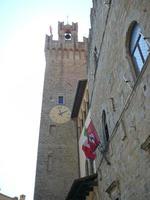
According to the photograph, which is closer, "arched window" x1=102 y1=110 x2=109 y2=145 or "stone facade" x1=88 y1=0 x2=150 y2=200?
"stone facade" x1=88 y1=0 x2=150 y2=200

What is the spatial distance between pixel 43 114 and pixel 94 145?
11.5 m

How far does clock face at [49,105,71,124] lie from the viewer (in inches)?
753

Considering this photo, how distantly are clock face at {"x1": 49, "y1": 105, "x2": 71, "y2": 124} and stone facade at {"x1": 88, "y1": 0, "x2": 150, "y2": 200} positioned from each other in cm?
972

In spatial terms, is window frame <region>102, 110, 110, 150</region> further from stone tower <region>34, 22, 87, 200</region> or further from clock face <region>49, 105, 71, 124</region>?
clock face <region>49, 105, 71, 124</region>

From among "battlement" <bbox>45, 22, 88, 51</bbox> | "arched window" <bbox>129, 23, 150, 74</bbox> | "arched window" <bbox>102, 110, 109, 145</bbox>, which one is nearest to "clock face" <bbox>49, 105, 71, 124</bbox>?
"battlement" <bbox>45, 22, 88, 51</bbox>

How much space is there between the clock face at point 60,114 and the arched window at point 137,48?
43.8ft

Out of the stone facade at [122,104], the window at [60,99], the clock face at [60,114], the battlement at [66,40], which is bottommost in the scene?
the stone facade at [122,104]

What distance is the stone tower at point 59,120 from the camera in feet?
53.1

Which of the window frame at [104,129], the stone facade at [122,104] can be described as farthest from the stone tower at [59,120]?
the window frame at [104,129]

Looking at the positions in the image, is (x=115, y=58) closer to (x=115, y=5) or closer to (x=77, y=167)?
(x=115, y=5)

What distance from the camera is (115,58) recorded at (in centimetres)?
726

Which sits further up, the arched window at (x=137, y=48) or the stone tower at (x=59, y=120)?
the stone tower at (x=59, y=120)

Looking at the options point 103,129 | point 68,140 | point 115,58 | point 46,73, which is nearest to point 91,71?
point 103,129

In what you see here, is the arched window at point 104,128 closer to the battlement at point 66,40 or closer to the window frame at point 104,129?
the window frame at point 104,129
